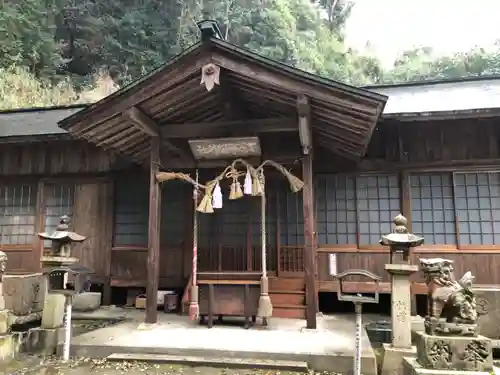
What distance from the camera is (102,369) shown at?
5691 mm

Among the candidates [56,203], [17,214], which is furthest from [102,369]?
[17,214]

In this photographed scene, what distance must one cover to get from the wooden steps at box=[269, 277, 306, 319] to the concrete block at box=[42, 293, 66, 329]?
13.3ft

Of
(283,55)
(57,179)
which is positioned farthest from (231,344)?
(283,55)

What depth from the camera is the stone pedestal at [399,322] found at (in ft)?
18.2

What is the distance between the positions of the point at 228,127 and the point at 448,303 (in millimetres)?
4887

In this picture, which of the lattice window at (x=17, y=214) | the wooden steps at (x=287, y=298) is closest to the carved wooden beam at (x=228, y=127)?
the wooden steps at (x=287, y=298)

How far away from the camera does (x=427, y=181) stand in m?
9.27

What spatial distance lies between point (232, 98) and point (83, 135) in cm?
304

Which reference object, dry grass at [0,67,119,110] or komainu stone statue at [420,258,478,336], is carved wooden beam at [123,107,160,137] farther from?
dry grass at [0,67,119,110]

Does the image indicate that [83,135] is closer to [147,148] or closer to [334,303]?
[147,148]

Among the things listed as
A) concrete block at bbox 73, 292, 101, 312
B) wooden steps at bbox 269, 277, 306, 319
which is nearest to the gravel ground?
wooden steps at bbox 269, 277, 306, 319

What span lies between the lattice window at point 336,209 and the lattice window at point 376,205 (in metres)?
0.18

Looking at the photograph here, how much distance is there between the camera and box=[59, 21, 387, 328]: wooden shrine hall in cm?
706

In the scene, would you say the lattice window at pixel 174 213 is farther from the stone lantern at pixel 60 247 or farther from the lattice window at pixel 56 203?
the stone lantern at pixel 60 247
